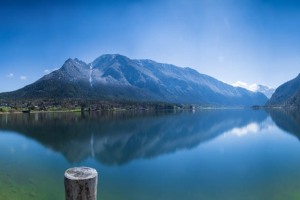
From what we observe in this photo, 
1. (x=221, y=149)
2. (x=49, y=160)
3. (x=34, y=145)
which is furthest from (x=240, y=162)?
(x=34, y=145)

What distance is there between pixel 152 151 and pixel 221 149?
10.9 meters

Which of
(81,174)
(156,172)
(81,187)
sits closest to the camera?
(81,187)

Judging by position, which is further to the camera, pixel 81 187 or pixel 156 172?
pixel 156 172

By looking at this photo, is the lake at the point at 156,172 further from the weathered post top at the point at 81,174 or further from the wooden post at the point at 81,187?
the wooden post at the point at 81,187

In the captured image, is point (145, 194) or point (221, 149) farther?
point (221, 149)

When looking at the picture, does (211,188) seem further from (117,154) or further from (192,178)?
(117,154)

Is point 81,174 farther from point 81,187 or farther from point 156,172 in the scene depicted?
point 156,172

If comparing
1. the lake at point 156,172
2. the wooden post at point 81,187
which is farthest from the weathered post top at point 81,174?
the lake at point 156,172

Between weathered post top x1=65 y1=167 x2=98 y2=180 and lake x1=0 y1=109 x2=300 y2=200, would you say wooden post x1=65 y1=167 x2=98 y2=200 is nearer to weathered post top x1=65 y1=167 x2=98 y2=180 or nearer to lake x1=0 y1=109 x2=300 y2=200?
weathered post top x1=65 y1=167 x2=98 y2=180

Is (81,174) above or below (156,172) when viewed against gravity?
above

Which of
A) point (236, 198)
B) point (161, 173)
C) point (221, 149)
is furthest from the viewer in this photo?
point (221, 149)

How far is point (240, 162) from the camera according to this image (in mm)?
34562

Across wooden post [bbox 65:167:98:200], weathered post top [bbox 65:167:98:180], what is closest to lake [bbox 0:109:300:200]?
weathered post top [bbox 65:167:98:180]

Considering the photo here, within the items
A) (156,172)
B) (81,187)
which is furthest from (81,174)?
(156,172)
